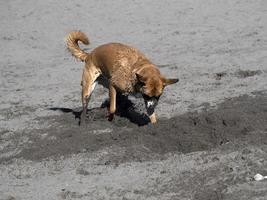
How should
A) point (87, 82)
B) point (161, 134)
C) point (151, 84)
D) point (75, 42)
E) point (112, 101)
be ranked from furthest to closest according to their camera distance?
point (75, 42), point (87, 82), point (112, 101), point (161, 134), point (151, 84)

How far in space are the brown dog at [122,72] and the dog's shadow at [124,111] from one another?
0.44 meters

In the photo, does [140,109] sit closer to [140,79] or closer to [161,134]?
[161,134]

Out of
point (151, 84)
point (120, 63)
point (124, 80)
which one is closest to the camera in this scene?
point (151, 84)

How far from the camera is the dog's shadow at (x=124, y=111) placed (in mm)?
10898

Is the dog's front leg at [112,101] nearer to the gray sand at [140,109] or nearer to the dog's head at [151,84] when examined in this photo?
the gray sand at [140,109]

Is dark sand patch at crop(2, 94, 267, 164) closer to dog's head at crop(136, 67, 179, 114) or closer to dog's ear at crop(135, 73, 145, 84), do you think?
dog's head at crop(136, 67, 179, 114)

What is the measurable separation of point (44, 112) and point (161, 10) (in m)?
7.66

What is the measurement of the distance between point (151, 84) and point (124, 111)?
2387 millimetres

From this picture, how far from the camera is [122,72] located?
1009cm

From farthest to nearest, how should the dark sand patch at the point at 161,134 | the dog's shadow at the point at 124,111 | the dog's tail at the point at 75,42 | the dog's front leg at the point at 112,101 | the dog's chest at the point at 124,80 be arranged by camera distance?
the dog's tail at the point at 75,42, the dog's shadow at the point at 124,111, the dog's front leg at the point at 112,101, the dog's chest at the point at 124,80, the dark sand patch at the point at 161,134

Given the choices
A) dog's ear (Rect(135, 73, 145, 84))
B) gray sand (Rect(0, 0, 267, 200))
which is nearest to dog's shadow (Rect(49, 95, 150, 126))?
gray sand (Rect(0, 0, 267, 200))

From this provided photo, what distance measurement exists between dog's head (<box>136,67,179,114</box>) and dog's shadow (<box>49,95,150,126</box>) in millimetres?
1372

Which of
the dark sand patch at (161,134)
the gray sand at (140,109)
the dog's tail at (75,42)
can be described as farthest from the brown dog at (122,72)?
the gray sand at (140,109)

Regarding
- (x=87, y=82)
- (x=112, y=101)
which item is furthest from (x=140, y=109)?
(x=87, y=82)
